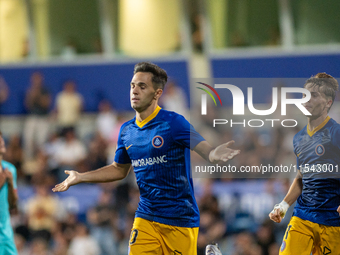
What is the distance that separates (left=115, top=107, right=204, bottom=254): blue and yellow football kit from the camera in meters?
4.86

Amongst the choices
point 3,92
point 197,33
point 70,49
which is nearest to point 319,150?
point 197,33

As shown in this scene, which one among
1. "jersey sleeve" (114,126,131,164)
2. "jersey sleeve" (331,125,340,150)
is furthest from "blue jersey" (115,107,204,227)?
"jersey sleeve" (331,125,340,150)

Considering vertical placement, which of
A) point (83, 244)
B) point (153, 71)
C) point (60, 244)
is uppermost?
point (153, 71)

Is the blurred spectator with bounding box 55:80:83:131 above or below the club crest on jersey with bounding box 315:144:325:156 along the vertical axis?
below

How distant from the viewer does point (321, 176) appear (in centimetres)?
488

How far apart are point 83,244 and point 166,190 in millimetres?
5744

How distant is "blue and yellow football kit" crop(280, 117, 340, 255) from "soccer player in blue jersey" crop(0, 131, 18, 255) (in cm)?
336

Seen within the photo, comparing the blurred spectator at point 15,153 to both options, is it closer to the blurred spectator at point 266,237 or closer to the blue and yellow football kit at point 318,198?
the blurred spectator at point 266,237

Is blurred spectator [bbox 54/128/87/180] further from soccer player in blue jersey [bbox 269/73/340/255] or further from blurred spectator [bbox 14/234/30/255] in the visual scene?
soccer player in blue jersey [bbox 269/73/340/255]

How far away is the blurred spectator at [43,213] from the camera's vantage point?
10.9 metres

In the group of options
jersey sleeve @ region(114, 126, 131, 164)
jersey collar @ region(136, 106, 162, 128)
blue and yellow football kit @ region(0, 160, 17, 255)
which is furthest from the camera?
blue and yellow football kit @ region(0, 160, 17, 255)

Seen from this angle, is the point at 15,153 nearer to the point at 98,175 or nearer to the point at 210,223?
the point at 210,223

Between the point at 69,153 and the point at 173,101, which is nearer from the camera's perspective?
the point at 173,101

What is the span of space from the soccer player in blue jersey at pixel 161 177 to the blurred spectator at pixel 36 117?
9.08 meters
